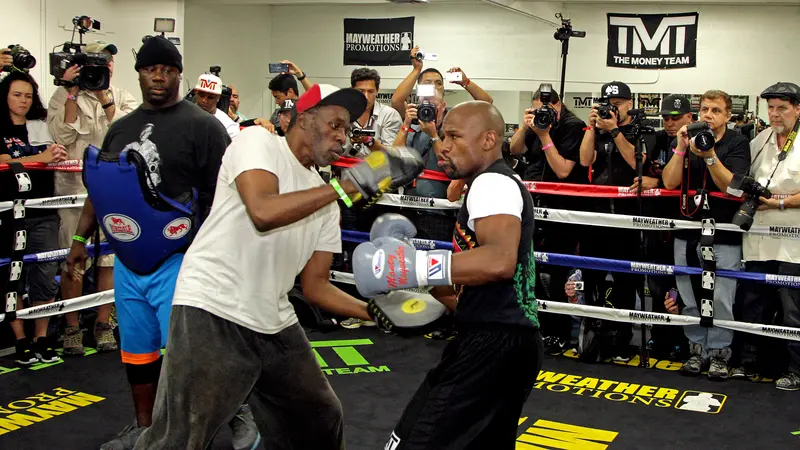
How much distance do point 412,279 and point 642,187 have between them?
354cm

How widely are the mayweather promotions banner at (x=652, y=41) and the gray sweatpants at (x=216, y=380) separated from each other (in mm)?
9890

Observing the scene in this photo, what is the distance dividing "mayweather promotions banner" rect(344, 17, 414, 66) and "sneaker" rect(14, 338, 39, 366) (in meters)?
8.46

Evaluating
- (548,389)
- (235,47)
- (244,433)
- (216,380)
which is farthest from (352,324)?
(235,47)

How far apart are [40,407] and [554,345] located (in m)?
3.27

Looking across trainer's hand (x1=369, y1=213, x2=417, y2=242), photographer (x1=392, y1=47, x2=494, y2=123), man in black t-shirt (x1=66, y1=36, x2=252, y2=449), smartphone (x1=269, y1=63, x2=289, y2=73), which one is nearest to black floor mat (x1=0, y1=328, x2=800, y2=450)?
Result: man in black t-shirt (x1=66, y1=36, x2=252, y2=449)

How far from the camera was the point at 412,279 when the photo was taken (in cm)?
230

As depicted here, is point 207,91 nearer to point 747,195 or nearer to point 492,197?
point 747,195

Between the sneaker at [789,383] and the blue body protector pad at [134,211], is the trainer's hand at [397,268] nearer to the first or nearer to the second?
the blue body protector pad at [134,211]

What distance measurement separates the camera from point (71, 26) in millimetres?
10797

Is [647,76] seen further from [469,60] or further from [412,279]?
[412,279]

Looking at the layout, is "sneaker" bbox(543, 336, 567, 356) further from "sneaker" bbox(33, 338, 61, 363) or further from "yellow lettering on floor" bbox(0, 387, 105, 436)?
"sneaker" bbox(33, 338, 61, 363)

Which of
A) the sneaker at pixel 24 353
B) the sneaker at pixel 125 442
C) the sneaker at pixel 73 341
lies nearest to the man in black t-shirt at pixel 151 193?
the sneaker at pixel 125 442

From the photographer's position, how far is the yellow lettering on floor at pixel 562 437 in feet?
12.9

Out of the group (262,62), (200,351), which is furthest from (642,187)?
(262,62)
